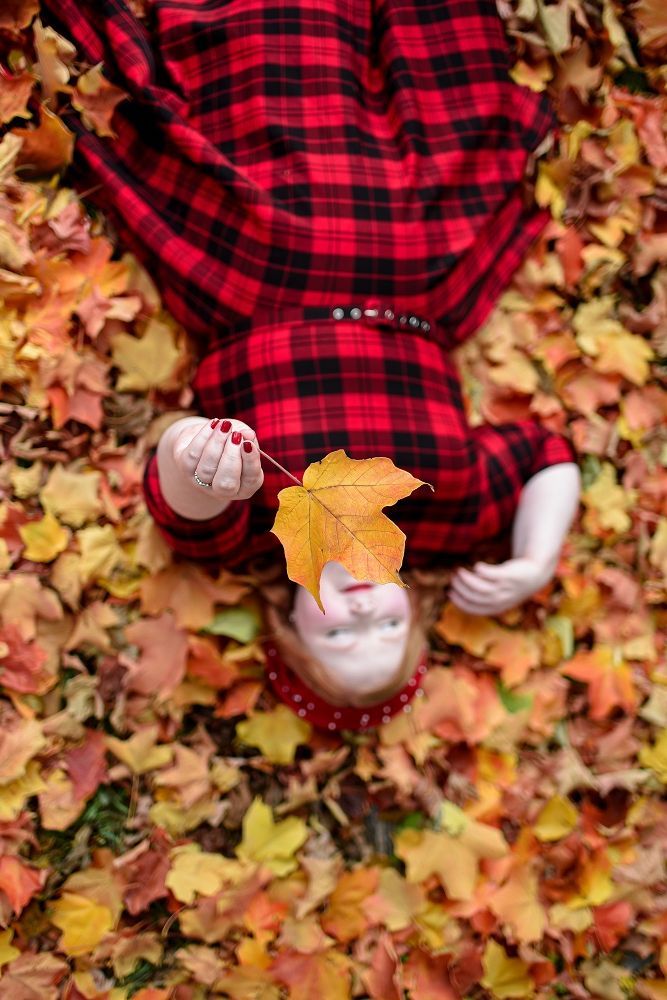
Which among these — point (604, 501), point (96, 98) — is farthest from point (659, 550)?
point (96, 98)

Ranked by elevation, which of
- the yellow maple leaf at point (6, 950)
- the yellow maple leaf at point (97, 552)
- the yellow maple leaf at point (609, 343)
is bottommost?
the yellow maple leaf at point (6, 950)

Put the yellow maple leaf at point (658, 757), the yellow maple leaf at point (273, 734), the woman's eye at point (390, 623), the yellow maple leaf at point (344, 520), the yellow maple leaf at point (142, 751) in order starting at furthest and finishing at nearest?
Result: the yellow maple leaf at point (658, 757)
the yellow maple leaf at point (273, 734)
the yellow maple leaf at point (142, 751)
the woman's eye at point (390, 623)
the yellow maple leaf at point (344, 520)

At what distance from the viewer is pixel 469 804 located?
76.3 inches

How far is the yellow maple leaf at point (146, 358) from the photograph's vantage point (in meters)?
1.81

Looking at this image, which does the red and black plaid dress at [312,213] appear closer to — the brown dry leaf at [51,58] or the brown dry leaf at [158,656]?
the brown dry leaf at [51,58]

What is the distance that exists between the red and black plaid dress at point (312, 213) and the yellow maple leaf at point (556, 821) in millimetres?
682

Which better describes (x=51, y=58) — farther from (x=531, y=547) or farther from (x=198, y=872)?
(x=198, y=872)

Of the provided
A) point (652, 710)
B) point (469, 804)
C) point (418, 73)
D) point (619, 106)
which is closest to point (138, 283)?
point (418, 73)

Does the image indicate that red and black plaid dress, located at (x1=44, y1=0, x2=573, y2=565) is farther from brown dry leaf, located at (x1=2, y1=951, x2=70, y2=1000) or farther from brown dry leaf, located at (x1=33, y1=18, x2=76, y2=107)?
brown dry leaf, located at (x1=2, y1=951, x2=70, y2=1000)

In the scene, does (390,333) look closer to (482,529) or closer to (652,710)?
(482,529)

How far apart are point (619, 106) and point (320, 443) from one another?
1.28 meters

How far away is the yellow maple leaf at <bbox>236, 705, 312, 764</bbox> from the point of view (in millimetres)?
1869

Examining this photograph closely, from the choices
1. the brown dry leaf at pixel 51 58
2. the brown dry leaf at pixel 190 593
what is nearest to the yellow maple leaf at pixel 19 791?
the brown dry leaf at pixel 190 593

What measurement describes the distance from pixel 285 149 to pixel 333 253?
0.24m
